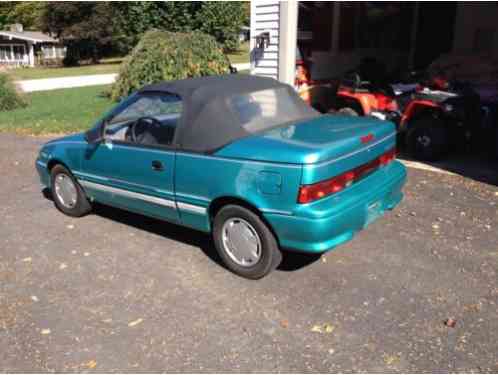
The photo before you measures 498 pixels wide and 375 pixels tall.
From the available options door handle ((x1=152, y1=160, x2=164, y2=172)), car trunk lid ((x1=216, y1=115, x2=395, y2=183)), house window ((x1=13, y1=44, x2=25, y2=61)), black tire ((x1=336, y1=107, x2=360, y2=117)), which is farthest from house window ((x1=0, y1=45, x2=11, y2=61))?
car trunk lid ((x1=216, y1=115, x2=395, y2=183))

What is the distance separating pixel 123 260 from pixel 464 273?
3.18 m

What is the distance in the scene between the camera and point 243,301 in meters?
3.96

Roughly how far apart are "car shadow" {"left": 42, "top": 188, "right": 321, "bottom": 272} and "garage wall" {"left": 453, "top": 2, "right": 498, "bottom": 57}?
31.2 feet

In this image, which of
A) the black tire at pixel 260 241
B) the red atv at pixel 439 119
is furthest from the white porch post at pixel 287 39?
the black tire at pixel 260 241

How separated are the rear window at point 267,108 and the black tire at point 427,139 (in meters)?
3.71

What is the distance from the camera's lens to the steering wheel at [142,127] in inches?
192

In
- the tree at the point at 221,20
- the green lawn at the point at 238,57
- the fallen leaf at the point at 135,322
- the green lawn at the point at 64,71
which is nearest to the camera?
the fallen leaf at the point at 135,322

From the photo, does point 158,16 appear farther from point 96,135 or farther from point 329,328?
point 329,328

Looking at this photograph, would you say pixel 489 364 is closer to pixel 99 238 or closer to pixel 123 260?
pixel 123 260

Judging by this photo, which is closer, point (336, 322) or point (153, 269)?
point (336, 322)

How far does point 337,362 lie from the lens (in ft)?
10.4

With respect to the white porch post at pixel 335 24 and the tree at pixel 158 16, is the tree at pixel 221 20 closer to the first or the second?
the tree at pixel 158 16

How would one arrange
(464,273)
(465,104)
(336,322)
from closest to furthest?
(336,322) → (464,273) → (465,104)

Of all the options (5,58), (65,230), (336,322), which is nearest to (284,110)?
(336,322)
